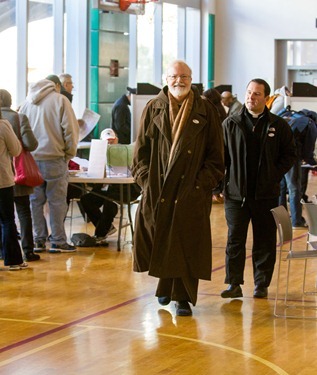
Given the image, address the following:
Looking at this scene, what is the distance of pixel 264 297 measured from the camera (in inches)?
278

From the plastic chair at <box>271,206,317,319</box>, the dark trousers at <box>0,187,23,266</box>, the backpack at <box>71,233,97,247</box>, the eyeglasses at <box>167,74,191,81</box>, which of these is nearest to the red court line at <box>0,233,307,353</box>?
the plastic chair at <box>271,206,317,319</box>

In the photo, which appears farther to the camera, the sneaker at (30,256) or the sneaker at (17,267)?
the sneaker at (30,256)

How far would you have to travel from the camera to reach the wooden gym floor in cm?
519

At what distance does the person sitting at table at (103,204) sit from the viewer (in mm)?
9609

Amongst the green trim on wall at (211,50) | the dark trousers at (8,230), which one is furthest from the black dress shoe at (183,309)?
the green trim on wall at (211,50)

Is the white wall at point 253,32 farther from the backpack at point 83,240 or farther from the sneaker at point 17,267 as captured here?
the sneaker at point 17,267

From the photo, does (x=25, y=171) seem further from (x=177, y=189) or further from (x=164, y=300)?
(x=177, y=189)

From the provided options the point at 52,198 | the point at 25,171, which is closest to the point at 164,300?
the point at 25,171

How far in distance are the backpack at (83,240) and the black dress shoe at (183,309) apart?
10.4ft

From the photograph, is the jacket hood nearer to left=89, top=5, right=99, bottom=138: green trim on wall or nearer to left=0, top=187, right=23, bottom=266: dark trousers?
left=0, top=187, right=23, bottom=266: dark trousers

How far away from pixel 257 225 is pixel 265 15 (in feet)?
45.9

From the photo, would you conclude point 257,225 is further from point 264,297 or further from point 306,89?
point 306,89

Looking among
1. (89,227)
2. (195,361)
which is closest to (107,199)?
(89,227)

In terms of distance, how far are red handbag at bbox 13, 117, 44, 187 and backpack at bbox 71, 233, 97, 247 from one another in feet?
3.90
